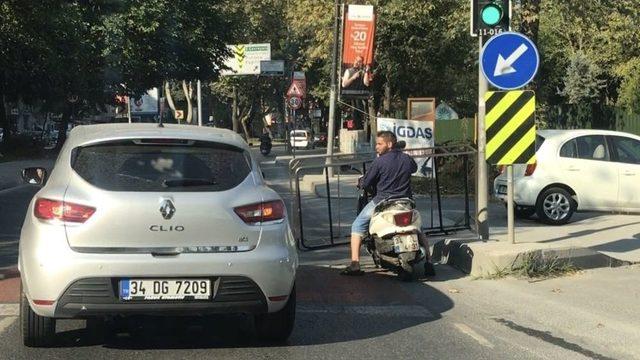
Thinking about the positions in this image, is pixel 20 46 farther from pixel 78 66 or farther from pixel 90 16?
pixel 90 16

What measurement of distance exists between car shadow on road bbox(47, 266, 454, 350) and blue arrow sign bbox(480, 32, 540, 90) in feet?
9.07

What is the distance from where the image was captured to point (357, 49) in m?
21.0

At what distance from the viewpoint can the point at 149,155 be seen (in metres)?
5.34

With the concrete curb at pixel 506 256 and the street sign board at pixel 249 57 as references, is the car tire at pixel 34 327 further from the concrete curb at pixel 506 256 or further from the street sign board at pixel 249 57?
the street sign board at pixel 249 57

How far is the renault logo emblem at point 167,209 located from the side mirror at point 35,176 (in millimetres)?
2175

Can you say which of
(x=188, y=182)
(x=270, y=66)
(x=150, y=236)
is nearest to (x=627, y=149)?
(x=188, y=182)

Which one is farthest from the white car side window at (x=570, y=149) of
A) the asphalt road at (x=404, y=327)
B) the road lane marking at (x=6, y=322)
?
the road lane marking at (x=6, y=322)

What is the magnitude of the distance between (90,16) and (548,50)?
78.1 feet

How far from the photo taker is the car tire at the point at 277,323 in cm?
566

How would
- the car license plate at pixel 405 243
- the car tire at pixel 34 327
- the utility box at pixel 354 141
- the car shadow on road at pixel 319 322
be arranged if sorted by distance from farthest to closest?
the utility box at pixel 354 141
the car license plate at pixel 405 243
the car shadow on road at pixel 319 322
the car tire at pixel 34 327

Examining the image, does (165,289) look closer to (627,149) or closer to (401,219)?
(401,219)

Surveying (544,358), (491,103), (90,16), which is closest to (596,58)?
(90,16)

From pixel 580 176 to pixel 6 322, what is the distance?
33.3 feet

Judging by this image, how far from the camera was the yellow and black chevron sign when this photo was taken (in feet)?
29.8
